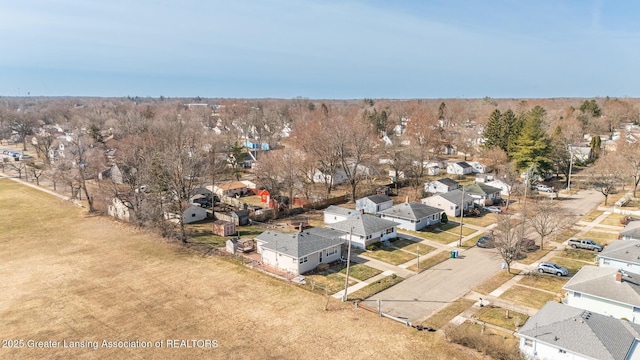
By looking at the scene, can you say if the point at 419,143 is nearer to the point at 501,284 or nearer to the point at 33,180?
the point at 501,284

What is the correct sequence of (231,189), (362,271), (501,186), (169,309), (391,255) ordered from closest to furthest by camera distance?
(169,309) < (362,271) < (391,255) < (231,189) < (501,186)

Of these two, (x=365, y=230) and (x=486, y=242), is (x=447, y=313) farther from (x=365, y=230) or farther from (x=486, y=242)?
(x=486, y=242)

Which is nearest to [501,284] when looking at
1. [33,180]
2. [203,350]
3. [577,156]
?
[203,350]

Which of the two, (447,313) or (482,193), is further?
(482,193)

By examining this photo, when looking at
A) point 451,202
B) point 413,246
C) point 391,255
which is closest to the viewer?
point 391,255

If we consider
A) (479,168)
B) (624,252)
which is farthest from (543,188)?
(624,252)

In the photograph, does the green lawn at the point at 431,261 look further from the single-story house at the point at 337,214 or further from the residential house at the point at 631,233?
the residential house at the point at 631,233

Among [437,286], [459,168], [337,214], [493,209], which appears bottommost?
[437,286]

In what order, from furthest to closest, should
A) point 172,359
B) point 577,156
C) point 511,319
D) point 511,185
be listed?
point 577,156
point 511,185
point 511,319
point 172,359
